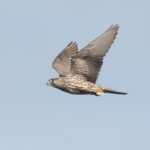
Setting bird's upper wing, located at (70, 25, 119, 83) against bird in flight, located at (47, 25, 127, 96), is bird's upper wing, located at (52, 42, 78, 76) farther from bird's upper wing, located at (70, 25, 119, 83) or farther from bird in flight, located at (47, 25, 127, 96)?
bird's upper wing, located at (70, 25, 119, 83)

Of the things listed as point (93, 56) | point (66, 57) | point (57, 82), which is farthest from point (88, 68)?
point (66, 57)

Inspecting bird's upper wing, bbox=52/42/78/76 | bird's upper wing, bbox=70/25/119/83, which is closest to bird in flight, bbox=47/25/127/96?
bird's upper wing, bbox=70/25/119/83

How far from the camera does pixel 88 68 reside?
16.6 meters

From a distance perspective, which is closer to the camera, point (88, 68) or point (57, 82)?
point (88, 68)

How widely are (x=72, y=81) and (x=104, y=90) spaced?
115cm

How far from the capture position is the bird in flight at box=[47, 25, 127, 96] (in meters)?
15.9

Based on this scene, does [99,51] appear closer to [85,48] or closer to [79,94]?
[85,48]

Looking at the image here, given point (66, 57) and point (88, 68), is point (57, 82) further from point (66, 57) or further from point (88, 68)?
point (66, 57)

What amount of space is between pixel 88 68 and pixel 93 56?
53cm

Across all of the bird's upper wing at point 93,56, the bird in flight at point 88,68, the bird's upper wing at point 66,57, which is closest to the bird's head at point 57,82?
the bird in flight at point 88,68

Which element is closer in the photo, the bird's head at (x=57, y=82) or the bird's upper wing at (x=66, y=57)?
the bird's head at (x=57, y=82)

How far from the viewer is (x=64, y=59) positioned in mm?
20609

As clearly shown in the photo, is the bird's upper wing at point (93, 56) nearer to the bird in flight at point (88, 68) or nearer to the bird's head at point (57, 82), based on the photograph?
the bird in flight at point (88, 68)

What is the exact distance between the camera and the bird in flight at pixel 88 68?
15891 millimetres
